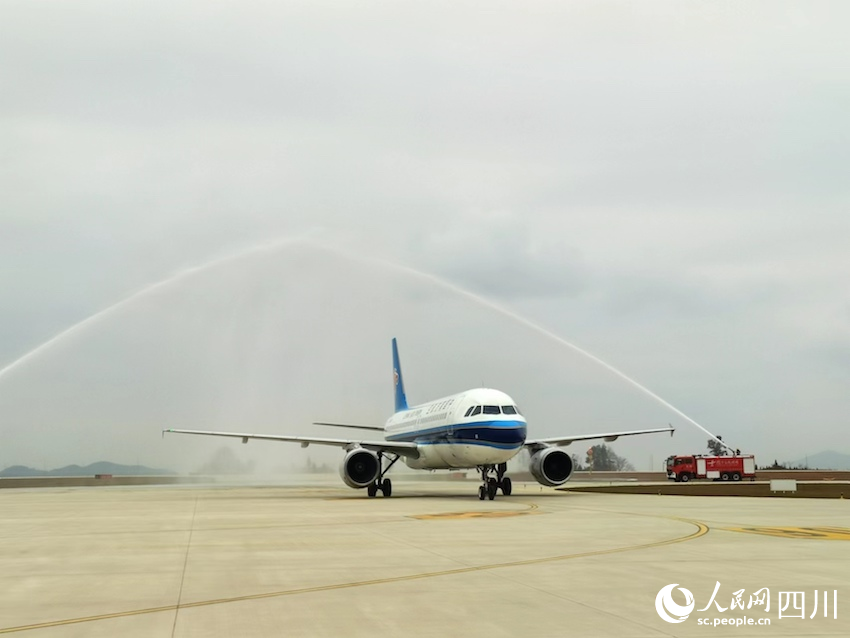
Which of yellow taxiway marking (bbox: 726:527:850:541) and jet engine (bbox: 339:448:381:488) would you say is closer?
yellow taxiway marking (bbox: 726:527:850:541)

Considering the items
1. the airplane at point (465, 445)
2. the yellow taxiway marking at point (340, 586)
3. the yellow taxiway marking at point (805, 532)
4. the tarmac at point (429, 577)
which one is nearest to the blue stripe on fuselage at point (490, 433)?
the airplane at point (465, 445)

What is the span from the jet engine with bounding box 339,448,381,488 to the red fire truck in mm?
40705

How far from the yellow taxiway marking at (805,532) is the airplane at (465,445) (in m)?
17.5

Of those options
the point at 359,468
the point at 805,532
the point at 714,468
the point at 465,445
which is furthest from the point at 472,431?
the point at 714,468

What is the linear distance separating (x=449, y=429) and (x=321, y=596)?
96.1 feet

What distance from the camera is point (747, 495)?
4012 cm

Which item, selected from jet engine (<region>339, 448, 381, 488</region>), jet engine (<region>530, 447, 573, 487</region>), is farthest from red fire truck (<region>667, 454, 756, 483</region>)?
jet engine (<region>339, 448, 381, 488</region>)

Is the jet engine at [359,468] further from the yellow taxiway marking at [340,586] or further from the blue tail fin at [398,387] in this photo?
the yellow taxiway marking at [340,586]

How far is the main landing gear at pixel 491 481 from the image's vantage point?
3831 centimetres

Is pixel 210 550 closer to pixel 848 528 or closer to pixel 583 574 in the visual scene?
pixel 583 574

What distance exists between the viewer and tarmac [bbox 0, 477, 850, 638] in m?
9.34

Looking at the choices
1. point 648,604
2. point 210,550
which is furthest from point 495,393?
point 648,604

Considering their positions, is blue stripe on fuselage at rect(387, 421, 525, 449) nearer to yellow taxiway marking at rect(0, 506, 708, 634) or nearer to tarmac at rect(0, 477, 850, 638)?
tarmac at rect(0, 477, 850, 638)

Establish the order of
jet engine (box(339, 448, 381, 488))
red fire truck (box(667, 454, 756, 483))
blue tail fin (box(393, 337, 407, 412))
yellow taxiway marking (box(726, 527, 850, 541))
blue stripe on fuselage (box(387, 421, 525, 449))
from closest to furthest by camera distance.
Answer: yellow taxiway marking (box(726, 527, 850, 541)) → blue stripe on fuselage (box(387, 421, 525, 449)) → jet engine (box(339, 448, 381, 488)) → blue tail fin (box(393, 337, 407, 412)) → red fire truck (box(667, 454, 756, 483))
